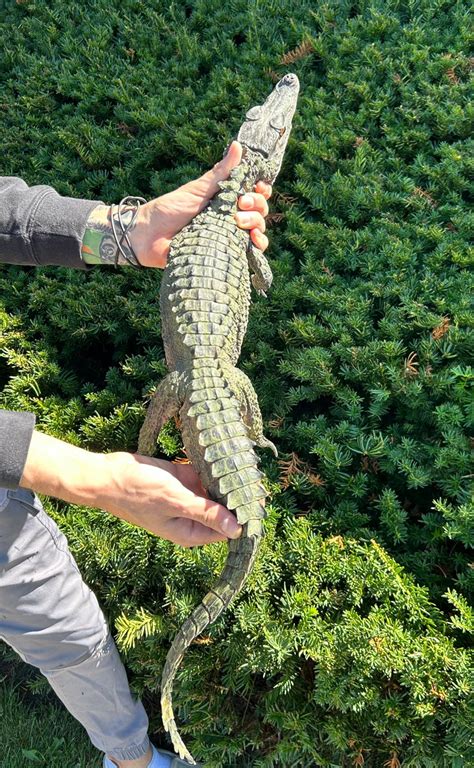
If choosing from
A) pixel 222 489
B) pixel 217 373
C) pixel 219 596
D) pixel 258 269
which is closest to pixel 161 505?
pixel 222 489

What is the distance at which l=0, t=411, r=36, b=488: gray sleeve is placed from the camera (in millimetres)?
1453

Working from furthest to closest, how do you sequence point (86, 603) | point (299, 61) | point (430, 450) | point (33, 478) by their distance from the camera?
point (299, 61)
point (430, 450)
point (86, 603)
point (33, 478)

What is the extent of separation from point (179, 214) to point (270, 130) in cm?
75

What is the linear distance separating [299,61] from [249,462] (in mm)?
2403

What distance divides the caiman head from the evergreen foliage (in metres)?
0.15

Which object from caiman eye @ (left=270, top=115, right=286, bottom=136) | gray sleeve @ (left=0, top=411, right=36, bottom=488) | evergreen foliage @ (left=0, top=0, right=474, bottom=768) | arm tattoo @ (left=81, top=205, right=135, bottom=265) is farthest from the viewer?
caiman eye @ (left=270, top=115, right=286, bottom=136)

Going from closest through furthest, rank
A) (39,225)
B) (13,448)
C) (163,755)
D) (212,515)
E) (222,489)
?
(13,448)
(212,515)
(222,489)
(39,225)
(163,755)

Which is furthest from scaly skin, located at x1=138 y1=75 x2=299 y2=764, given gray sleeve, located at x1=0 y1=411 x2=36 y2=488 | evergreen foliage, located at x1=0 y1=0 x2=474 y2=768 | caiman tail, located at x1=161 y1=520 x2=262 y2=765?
gray sleeve, located at x1=0 y1=411 x2=36 y2=488

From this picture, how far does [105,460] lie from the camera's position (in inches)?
61.4

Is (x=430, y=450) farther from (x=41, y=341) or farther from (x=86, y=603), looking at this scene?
(x=41, y=341)

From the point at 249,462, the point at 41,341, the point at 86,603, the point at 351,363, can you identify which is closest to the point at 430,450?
the point at 351,363

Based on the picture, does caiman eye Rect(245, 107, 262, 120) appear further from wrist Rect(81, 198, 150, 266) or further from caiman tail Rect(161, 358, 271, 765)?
caiman tail Rect(161, 358, 271, 765)

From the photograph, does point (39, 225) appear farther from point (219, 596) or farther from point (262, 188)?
point (219, 596)

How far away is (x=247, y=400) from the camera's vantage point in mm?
2141
